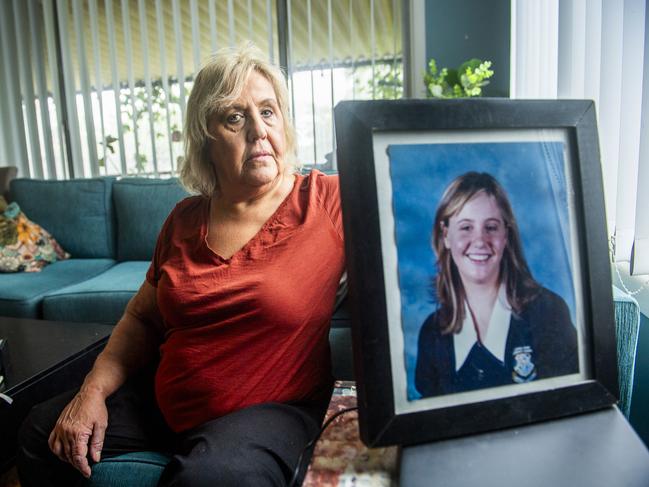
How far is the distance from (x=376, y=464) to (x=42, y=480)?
81 centimetres

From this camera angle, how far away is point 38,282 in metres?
2.44

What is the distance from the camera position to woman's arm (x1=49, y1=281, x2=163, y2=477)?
3.16 feet

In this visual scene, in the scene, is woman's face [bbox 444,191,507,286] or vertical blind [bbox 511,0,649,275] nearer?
woman's face [bbox 444,191,507,286]

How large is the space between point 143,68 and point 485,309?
3.82m

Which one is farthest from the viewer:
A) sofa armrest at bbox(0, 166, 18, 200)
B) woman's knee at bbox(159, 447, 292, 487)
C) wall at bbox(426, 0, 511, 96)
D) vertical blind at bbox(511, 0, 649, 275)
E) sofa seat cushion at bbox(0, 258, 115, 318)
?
sofa armrest at bbox(0, 166, 18, 200)

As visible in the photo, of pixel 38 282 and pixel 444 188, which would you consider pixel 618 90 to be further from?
pixel 38 282

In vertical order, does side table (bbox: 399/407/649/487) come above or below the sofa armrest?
below

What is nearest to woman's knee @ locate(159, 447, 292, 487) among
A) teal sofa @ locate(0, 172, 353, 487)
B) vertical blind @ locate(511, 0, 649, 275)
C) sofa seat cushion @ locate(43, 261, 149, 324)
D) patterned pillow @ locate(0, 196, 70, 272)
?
vertical blind @ locate(511, 0, 649, 275)

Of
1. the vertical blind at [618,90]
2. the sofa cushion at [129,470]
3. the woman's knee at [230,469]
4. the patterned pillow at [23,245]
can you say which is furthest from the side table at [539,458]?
the patterned pillow at [23,245]

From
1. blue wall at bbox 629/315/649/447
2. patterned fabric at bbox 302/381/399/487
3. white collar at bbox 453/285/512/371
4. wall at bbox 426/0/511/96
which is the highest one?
wall at bbox 426/0/511/96

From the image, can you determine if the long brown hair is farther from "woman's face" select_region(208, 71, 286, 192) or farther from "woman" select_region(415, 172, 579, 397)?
"woman's face" select_region(208, 71, 286, 192)

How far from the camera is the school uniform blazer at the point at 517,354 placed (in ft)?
1.80

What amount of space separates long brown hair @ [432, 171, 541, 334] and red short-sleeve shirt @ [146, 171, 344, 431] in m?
0.38

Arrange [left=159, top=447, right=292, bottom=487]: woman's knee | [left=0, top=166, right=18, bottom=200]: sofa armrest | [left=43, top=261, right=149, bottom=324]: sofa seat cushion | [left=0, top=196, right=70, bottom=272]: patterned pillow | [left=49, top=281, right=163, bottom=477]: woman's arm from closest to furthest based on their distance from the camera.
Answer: [left=159, top=447, right=292, bottom=487]: woman's knee < [left=49, top=281, right=163, bottom=477]: woman's arm < [left=43, top=261, right=149, bottom=324]: sofa seat cushion < [left=0, top=196, right=70, bottom=272]: patterned pillow < [left=0, top=166, right=18, bottom=200]: sofa armrest
